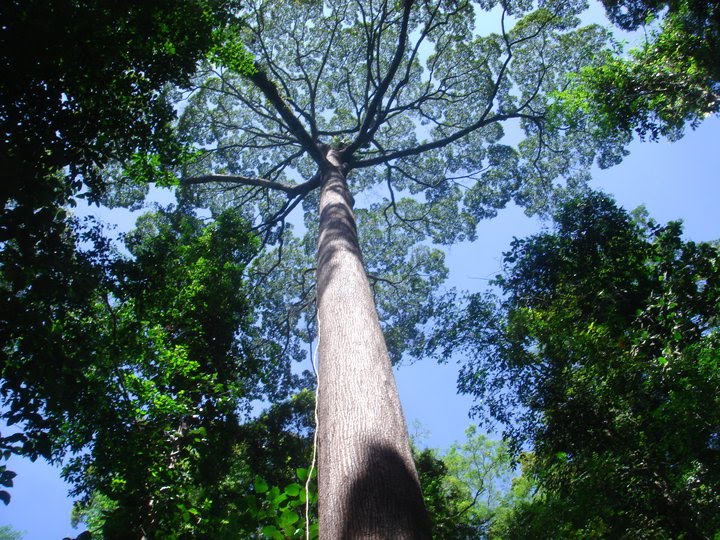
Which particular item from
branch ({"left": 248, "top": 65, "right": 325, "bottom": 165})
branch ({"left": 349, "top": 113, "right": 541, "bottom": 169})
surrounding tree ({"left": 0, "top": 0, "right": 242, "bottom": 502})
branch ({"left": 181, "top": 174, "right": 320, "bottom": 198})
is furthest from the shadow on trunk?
branch ({"left": 349, "top": 113, "right": 541, "bottom": 169})

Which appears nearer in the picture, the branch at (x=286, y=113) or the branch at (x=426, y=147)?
the branch at (x=286, y=113)

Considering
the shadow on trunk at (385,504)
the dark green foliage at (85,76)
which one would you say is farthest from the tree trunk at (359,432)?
the dark green foliage at (85,76)

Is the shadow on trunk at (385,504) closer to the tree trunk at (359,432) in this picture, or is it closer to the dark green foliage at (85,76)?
the tree trunk at (359,432)

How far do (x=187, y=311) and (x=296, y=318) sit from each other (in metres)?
5.85

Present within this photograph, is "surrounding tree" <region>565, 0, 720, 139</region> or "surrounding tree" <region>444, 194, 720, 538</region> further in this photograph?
"surrounding tree" <region>565, 0, 720, 139</region>

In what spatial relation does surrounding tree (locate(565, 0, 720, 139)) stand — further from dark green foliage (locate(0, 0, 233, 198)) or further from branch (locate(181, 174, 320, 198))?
dark green foliage (locate(0, 0, 233, 198))

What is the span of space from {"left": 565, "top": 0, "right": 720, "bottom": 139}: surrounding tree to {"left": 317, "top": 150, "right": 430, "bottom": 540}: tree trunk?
560 centimetres

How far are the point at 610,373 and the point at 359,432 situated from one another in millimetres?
3566

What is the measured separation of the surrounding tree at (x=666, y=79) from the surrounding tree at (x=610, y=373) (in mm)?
1410

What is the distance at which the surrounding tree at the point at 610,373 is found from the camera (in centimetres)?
393

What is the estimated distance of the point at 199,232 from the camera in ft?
30.7

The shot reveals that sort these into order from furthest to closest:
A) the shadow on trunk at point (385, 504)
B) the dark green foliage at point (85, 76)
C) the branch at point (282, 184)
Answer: the branch at point (282, 184)
the dark green foliage at point (85, 76)
the shadow on trunk at point (385, 504)

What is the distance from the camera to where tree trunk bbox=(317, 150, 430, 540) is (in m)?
1.76

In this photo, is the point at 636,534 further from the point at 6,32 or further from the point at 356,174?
the point at 356,174
